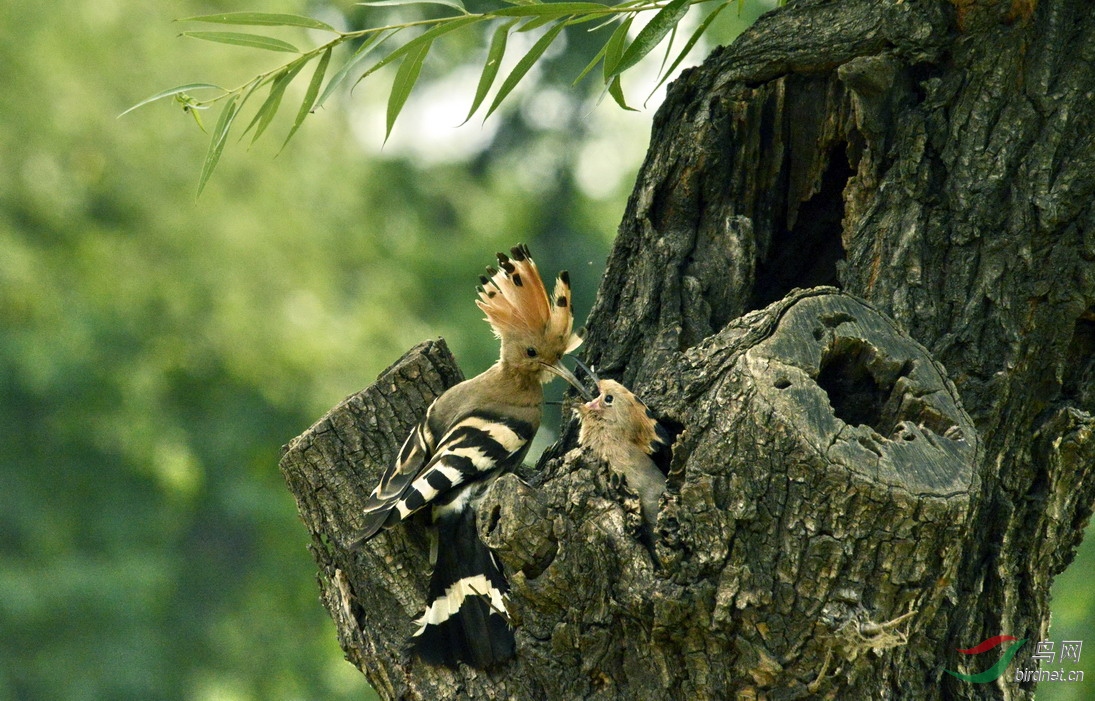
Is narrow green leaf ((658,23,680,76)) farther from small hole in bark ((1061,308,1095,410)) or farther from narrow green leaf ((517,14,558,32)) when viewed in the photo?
small hole in bark ((1061,308,1095,410))

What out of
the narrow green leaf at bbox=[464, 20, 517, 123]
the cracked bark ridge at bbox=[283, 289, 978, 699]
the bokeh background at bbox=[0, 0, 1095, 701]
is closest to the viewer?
the cracked bark ridge at bbox=[283, 289, 978, 699]

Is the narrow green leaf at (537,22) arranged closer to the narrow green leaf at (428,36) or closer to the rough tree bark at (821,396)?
the narrow green leaf at (428,36)

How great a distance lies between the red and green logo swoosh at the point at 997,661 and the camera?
102 inches

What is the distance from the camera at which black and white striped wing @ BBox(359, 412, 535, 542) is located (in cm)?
284

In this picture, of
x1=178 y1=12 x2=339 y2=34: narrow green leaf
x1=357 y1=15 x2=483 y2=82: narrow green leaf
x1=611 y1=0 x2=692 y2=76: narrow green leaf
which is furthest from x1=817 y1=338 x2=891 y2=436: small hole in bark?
x1=178 y1=12 x2=339 y2=34: narrow green leaf

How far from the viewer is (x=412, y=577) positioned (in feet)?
9.42

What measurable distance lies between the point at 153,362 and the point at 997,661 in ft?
29.6

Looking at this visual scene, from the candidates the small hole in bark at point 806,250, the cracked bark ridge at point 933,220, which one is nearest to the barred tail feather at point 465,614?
the cracked bark ridge at point 933,220

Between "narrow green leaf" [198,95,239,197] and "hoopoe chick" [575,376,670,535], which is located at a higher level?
"narrow green leaf" [198,95,239,197]

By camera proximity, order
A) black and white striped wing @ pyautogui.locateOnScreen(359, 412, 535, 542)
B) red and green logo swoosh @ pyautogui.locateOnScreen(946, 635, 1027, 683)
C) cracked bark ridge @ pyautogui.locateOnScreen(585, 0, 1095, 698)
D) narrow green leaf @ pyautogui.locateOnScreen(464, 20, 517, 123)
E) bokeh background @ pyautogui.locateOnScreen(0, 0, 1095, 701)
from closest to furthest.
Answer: red and green logo swoosh @ pyautogui.locateOnScreen(946, 635, 1027, 683), cracked bark ridge @ pyautogui.locateOnScreen(585, 0, 1095, 698), black and white striped wing @ pyautogui.locateOnScreen(359, 412, 535, 542), narrow green leaf @ pyautogui.locateOnScreen(464, 20, 517, 123), bokeh background @ pyautogui.locateOnScreen(0, 0, 1095, 701)

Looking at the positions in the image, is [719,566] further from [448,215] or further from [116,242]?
[448,215]

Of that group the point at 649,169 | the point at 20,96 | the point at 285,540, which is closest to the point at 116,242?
the point at 20,96

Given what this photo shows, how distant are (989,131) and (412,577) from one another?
5.81 feet

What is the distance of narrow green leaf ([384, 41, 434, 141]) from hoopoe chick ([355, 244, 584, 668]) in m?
0.79
